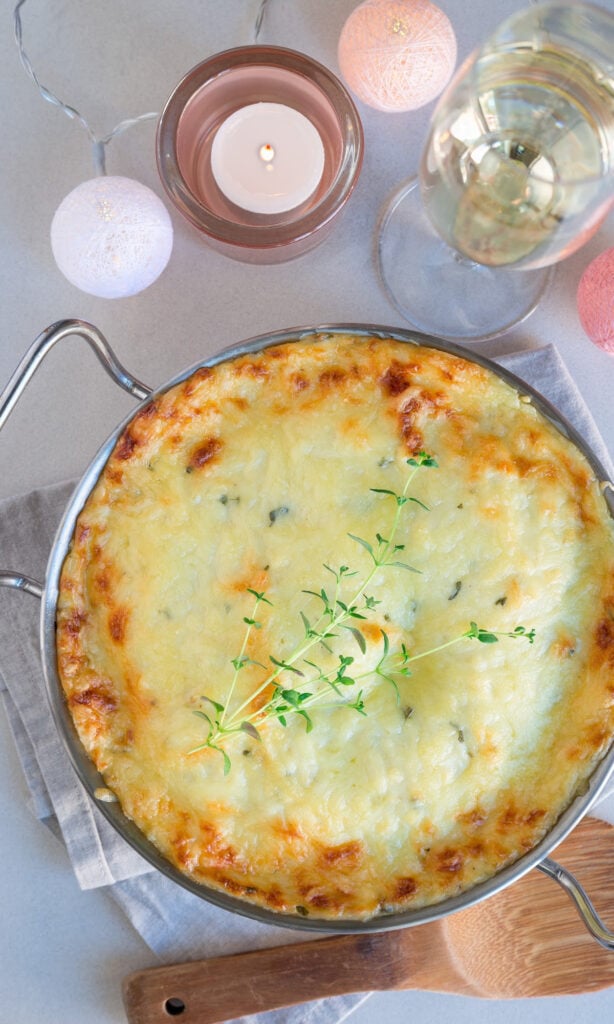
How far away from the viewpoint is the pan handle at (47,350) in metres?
1.80

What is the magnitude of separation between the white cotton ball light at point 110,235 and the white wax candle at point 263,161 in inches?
6.5

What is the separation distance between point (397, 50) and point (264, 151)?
302 millimetres

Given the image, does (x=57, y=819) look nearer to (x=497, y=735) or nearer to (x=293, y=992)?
(x=293, y=992)

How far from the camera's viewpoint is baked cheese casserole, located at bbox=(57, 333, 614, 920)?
167 cm

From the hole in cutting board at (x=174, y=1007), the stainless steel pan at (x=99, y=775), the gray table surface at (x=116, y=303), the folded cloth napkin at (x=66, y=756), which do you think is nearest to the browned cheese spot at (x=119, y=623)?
the stainless steel pan at (x=99, y=775)

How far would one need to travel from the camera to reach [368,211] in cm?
215

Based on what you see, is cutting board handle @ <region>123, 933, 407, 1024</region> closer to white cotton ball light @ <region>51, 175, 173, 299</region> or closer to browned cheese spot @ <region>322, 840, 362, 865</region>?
browned cheese spot @ <region>322, 840, 362, 865</region>

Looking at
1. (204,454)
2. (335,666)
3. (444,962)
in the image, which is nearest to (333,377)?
(204,454)

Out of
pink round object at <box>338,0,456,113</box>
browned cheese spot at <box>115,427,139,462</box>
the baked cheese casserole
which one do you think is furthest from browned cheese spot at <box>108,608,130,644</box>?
pink round object at <box>338,0,456,113</box>

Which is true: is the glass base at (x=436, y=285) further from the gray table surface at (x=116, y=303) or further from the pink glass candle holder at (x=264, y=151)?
the pink glass candle holder at (x=264, y=151)

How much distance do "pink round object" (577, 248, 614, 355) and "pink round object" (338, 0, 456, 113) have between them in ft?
1.50

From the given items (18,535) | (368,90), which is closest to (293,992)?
(18,535)

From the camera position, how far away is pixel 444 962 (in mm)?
1996

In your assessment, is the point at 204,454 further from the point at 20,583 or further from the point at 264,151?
the point at 264,151
